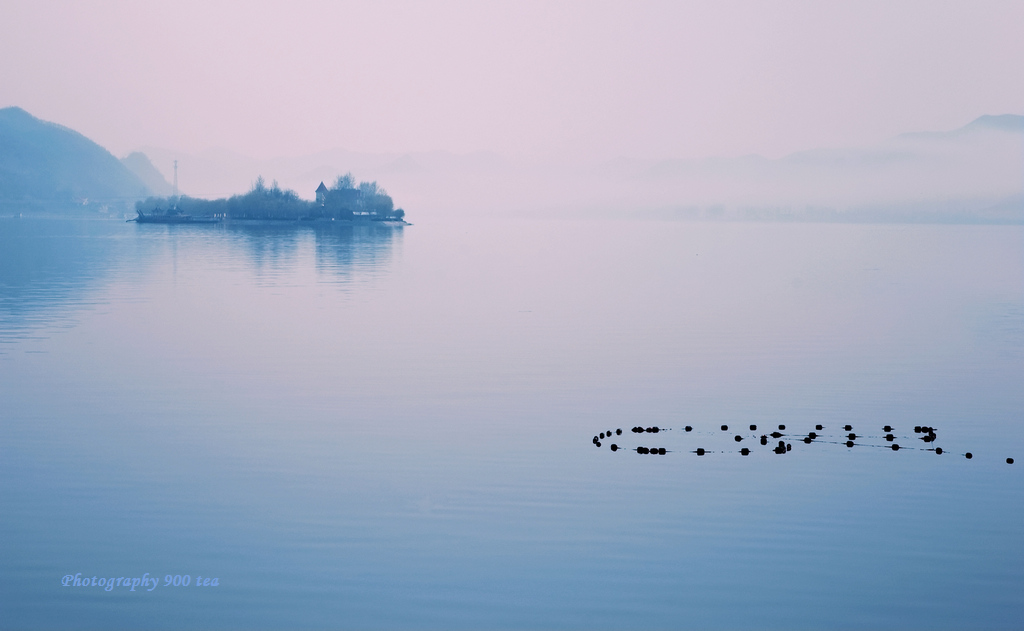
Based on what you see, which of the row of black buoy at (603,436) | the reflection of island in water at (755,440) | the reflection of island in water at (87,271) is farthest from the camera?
the reflection of island in water at (87,271)

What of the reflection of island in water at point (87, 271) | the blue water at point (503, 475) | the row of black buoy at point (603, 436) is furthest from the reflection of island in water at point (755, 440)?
the reflection of island in water at point (87, 271)

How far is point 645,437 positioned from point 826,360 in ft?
46.1

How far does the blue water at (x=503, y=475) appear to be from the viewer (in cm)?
1296

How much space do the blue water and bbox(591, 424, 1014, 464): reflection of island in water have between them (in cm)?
16

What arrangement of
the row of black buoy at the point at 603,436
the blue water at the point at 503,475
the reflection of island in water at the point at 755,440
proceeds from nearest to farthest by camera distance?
the blue water at the point at 503,475 → the reflection of island in water at the point at 755,440 → the row of black buoy at the point at 603,436

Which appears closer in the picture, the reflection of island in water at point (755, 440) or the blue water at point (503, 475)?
the blue water at point (503, 475)

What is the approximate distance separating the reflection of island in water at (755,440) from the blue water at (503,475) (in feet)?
0.52

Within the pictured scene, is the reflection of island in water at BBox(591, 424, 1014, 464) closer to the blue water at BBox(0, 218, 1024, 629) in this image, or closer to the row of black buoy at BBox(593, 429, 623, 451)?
the row of black buoy at BBox(593, 429, 623, 451)

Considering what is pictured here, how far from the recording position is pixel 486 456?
1988cm

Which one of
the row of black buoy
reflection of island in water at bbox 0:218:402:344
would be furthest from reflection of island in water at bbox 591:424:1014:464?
reflection of island in water at bbox 0:218:402:344

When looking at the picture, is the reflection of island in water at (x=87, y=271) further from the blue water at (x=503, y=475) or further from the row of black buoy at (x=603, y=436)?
the row of black buoy at (x=603, y=436)

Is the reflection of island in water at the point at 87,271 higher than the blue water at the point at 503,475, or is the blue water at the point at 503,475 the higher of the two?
the blue water at the point at 503,475

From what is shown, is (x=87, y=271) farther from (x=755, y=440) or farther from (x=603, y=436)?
(x=755, y=440)

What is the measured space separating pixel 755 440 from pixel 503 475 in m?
6.76
